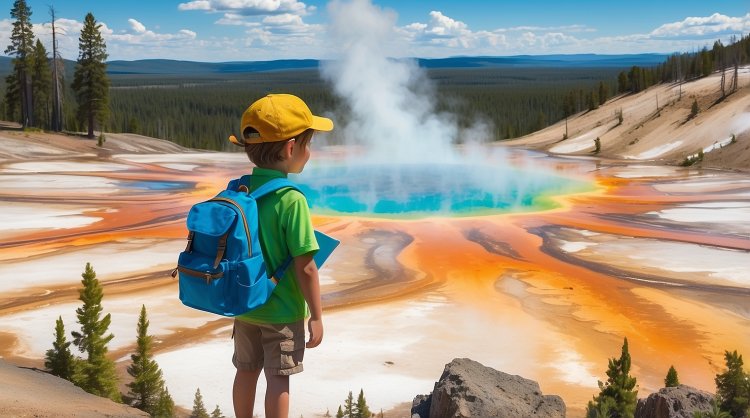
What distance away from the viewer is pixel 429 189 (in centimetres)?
3997

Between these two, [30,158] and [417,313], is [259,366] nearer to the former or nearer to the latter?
[417,313]

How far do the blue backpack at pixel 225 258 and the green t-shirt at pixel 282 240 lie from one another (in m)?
0.16

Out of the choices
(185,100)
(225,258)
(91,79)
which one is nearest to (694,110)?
(91,79)

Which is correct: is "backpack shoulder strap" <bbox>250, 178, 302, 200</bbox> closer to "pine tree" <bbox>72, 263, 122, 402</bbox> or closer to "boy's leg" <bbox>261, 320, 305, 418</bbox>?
"boy's leg" <bbox>261, 320, 305, 418</bbox>

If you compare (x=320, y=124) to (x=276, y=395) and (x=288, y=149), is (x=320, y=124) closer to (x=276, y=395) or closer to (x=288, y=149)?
(x=288, y=149)

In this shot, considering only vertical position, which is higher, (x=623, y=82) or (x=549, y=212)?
(x=623, y=82)

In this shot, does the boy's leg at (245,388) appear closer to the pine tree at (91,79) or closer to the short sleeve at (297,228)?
the short sleeve at (297,228)

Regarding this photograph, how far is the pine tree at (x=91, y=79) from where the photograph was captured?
5662 centimetres

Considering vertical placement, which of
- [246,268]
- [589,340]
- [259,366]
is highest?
[246,268]

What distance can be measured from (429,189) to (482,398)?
3338 cm

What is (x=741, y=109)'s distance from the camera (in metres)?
51.1

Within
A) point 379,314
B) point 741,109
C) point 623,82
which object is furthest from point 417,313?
point 623,82

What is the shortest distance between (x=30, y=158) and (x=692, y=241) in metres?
37.4

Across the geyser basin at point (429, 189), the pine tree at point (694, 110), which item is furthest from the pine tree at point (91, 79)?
the pine tree at point (694, 110)
